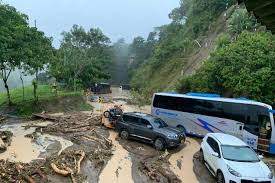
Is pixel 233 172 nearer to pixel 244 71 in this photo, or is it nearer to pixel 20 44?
pixel 244 71

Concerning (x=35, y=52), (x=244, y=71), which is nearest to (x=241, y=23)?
(x=244, y=71)

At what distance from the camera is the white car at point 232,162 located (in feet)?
48.5

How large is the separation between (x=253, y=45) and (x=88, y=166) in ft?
57.8

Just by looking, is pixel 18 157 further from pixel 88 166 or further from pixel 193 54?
pixel 193 54

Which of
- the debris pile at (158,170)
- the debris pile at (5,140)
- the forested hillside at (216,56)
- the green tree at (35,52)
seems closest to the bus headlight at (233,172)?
the debris pile at (158,170)

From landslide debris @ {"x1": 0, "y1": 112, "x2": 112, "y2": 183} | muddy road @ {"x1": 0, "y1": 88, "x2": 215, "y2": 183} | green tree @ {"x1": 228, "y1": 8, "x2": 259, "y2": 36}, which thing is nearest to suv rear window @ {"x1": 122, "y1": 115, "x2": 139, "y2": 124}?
muddy road @ {"x1": 0, "y1": 88, "x2": 215, "y2": 183}

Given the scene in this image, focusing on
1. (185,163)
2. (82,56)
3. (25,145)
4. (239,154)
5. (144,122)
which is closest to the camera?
(239,154)

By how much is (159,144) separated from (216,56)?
12.8m

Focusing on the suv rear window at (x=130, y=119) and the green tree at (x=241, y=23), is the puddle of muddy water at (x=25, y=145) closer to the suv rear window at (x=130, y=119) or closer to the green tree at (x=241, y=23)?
the suv rear window at (x=130, y=119)

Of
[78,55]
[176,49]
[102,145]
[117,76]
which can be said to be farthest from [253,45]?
[117,76]

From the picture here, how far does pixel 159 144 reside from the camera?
2153 cm

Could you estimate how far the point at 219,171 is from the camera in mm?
15867

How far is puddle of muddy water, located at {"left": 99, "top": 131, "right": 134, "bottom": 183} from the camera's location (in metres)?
16.7

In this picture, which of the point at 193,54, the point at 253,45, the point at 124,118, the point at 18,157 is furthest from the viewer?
the point at 193,54
